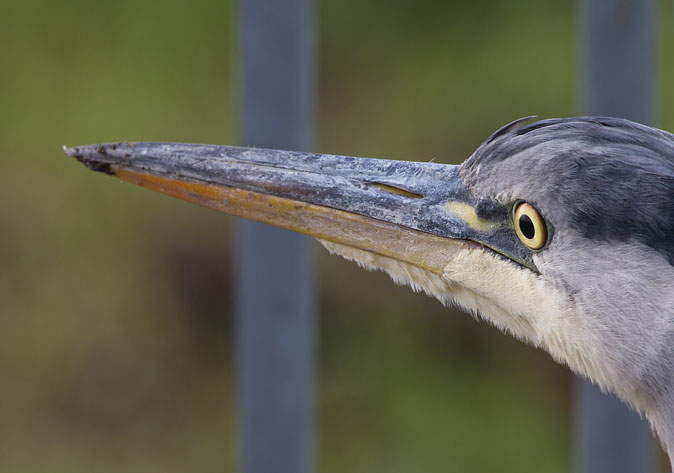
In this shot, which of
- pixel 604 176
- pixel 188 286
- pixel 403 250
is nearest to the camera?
pixel 604 176

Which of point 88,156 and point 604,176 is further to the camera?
point 88,156

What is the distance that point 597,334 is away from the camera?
1.14 m

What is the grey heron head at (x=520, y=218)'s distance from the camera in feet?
3.61

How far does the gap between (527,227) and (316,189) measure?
0.32 meters

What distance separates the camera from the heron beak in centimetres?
128

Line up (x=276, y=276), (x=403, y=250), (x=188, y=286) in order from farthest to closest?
(x=188, y=286) < (x=276, y=276) < (x=403, y=250)

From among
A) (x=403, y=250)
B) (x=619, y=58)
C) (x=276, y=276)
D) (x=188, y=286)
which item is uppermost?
(x=619, y=58)

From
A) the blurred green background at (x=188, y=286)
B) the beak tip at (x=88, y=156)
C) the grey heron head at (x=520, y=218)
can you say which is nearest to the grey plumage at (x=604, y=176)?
the grey heron head at (x=520, y=218)

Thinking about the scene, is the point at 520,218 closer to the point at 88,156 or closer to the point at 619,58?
the point at 88,156

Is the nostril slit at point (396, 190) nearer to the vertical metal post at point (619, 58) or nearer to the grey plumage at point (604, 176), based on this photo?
the grey plumage at point (604, 176)

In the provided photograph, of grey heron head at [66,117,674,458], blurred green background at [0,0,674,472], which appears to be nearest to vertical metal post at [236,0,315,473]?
grey heron head at [66,117,674,458]

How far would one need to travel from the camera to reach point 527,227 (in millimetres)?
1181

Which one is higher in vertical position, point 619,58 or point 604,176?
point 619,58

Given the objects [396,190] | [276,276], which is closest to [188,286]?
[276,276]
